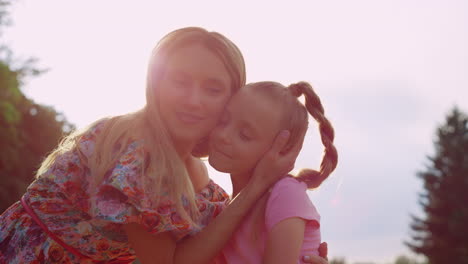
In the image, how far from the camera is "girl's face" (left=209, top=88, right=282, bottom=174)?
132 inches

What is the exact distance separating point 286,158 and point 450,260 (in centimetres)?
2973

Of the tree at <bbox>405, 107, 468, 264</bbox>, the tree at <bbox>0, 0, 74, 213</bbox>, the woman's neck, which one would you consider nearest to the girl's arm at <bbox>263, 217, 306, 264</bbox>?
the woman's neck

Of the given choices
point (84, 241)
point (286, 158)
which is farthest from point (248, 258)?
point (84, 241)

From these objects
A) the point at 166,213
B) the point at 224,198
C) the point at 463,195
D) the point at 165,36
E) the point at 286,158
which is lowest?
the point at 166,213

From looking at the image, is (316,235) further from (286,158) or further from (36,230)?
(36,230)

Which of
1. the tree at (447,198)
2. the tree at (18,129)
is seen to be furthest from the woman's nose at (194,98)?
the tree at (447,198)

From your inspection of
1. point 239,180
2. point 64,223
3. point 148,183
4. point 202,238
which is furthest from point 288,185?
point 64,223

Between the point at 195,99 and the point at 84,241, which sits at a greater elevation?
the point at 195,99

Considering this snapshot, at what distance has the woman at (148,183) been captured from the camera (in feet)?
10.3

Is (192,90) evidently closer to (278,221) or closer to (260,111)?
(260,111)

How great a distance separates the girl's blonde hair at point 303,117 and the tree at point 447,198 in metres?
28.6

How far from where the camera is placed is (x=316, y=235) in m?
3.35

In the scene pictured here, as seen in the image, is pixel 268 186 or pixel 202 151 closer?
pixel 268 186

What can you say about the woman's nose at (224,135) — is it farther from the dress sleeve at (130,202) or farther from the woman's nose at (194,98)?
the dress sleeve at (130,202)
